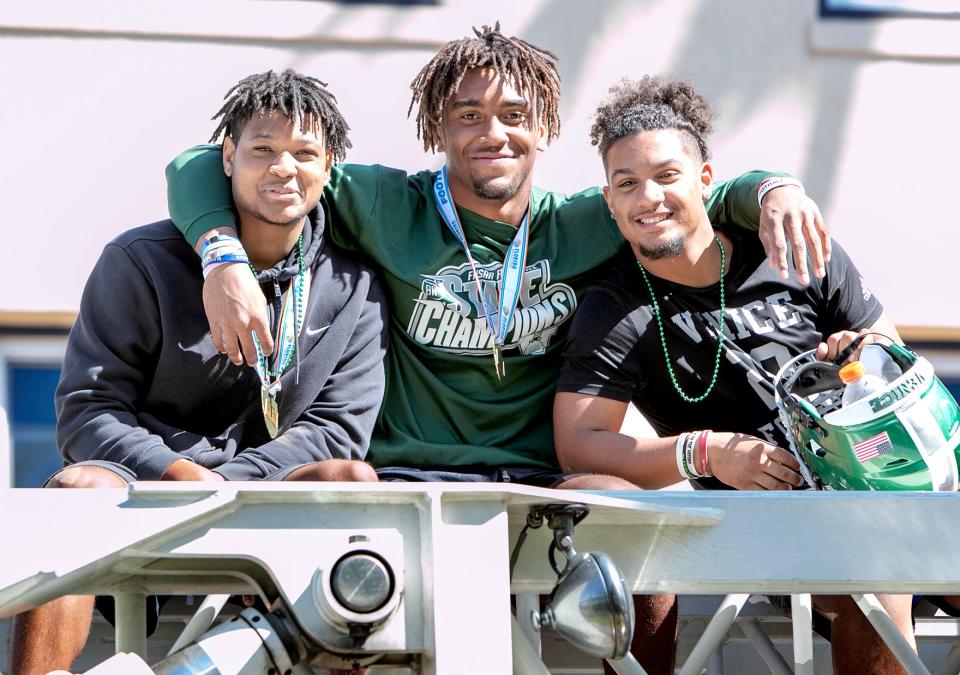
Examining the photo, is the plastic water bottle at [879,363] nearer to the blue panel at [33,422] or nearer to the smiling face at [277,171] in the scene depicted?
the smiling face at [277,171]

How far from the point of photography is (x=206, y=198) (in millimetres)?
2887

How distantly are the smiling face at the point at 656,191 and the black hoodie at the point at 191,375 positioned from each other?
0.62m

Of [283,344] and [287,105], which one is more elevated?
[287,105]

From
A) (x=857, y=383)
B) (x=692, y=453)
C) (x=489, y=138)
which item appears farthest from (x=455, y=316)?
(x=857, y=383)

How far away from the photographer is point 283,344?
9.19 ft

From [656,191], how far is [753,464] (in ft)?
2.27

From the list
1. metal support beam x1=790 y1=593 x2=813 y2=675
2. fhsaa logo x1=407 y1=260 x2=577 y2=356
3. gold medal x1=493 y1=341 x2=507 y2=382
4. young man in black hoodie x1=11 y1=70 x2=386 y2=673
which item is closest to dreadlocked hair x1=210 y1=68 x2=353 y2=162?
young man in black hoodie x1=11 y1=70 x2=386 y2=673

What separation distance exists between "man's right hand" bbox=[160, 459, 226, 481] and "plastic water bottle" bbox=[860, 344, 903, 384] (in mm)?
1274

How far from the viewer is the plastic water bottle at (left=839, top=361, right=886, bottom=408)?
2.38m

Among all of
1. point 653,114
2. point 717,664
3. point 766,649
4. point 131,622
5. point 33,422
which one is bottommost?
point 717,664

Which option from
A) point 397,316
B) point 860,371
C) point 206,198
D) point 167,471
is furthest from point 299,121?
point 860,371

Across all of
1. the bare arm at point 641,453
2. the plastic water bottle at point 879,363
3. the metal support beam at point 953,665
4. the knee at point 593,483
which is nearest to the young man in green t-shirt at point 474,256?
the bare arm at point 641,453

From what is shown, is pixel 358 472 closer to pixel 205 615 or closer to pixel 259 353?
pixel 259 353

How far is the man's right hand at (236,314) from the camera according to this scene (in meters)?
2.56
